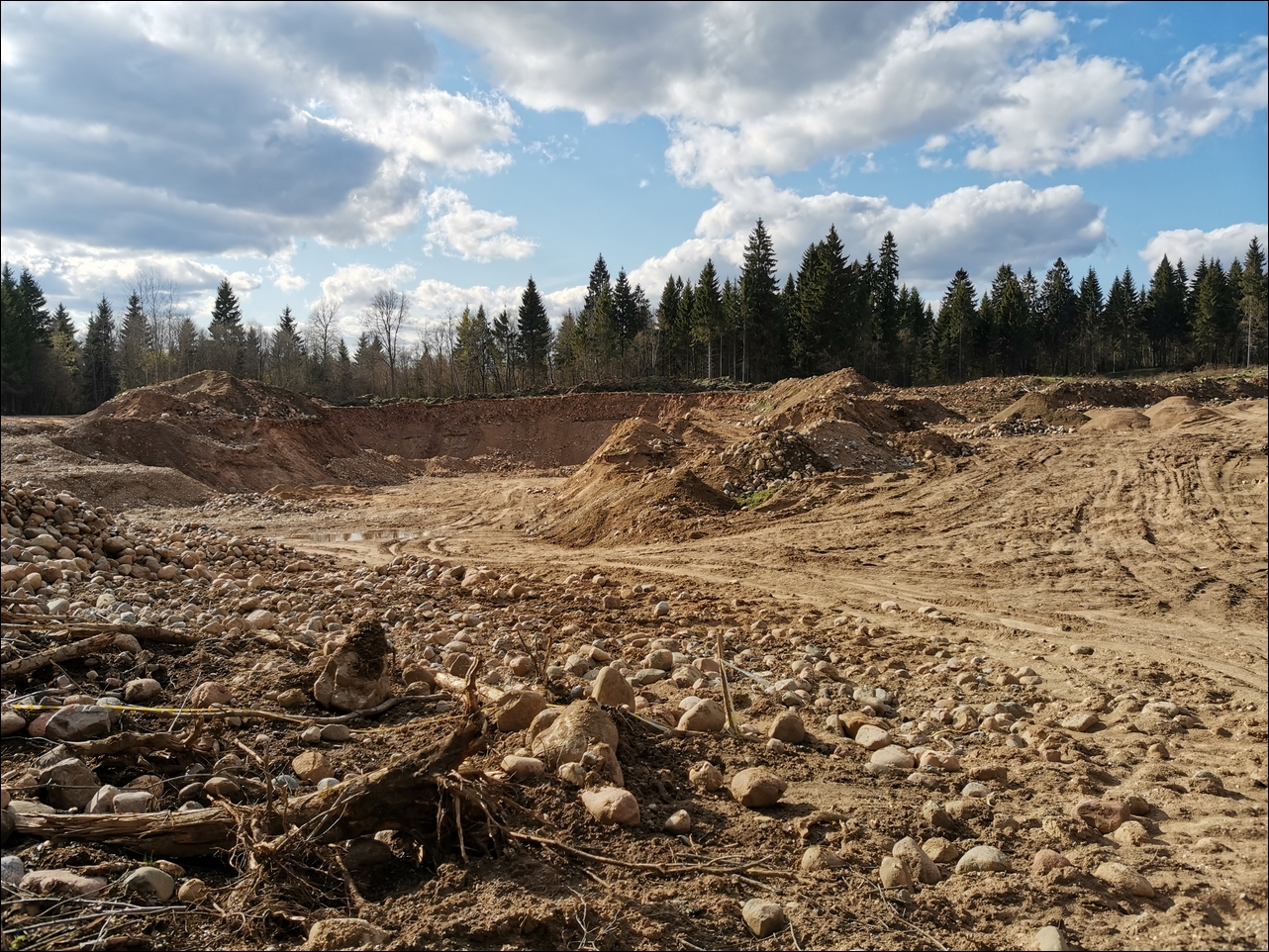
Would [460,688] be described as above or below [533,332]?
below

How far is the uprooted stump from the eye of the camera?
282cm

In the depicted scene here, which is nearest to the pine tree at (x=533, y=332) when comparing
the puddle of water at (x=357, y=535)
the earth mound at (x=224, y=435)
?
the earth mound at (x=224, y=435)

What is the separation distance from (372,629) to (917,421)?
64.1 feet

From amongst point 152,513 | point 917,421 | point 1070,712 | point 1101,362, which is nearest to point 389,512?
point 152,513

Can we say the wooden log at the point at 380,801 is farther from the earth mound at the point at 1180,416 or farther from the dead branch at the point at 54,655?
the earth mound at the point at 1180,416

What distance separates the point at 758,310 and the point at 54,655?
51586 mm

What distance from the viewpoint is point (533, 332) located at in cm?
5941

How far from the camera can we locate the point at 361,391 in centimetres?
5916

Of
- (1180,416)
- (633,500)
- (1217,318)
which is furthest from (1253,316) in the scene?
(633,500)

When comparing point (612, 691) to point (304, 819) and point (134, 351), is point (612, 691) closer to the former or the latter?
point (304, 819)

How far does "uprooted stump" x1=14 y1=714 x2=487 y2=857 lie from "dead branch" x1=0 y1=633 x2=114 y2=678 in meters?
1.97

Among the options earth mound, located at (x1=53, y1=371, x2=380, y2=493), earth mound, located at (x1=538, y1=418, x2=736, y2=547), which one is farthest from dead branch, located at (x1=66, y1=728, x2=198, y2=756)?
earth mound, located at (x1=53, y1=371, x2=380, y2=493)

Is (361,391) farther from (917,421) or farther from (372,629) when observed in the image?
(372,629)

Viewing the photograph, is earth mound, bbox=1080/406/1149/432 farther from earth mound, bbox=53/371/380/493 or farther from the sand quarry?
earth mound, bbox=53/371/380/493
